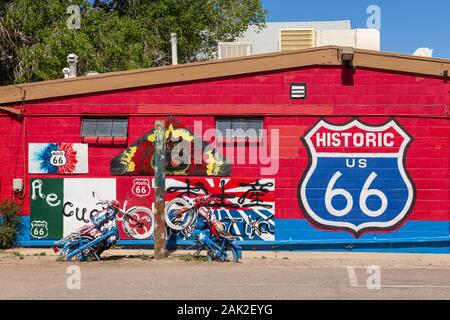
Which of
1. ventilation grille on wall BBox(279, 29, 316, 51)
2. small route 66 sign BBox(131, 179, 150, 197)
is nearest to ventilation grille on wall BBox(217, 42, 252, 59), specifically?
ventilation grille on wall BBox(279, 29, 316, 51)

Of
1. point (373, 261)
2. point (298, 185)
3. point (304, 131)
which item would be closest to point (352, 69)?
point (304, 131)

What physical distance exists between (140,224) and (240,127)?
3.20m

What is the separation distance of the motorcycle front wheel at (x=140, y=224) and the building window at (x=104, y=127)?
1.81 meters

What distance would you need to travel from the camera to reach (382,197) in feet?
44.2

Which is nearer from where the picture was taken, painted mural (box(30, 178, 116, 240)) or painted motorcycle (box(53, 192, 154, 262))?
painted motorcycle (box(53, 192, 154, 262))

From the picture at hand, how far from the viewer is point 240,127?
1376cm

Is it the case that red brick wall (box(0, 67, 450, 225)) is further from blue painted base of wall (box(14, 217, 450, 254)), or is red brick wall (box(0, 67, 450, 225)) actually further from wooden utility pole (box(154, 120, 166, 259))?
wooden utility pole (box(154, 120, 166, 259))

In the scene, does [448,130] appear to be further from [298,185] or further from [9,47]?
[9,47]

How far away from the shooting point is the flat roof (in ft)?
43.9

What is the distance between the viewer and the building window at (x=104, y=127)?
1388cm

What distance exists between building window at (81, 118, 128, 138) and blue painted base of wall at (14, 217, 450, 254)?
255cm

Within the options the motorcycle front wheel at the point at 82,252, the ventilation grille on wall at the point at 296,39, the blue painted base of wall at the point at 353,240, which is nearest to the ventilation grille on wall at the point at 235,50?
the ventilation grille on wall at the point at 296,39

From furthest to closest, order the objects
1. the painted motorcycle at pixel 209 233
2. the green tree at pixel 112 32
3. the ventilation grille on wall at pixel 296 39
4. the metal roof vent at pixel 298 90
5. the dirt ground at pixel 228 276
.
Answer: the green tree at pixel 112 32, the ventilation grille on wall at pixel 296 39, the metal roof vent at pixel 298 90, the painted motorcycle at pixel 209 233, the dirt ground at pixel 228 276

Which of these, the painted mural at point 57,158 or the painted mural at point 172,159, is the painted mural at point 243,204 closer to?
the painted mural at point 172,159
